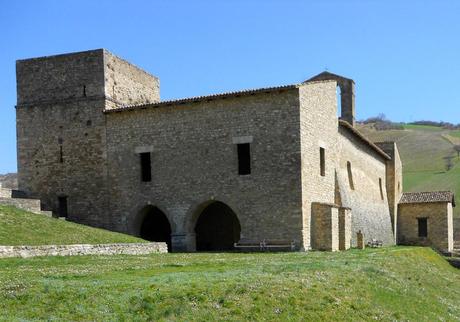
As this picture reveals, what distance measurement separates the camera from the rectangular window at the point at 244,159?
25875mm

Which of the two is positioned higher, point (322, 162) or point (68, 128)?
point (68, 128)

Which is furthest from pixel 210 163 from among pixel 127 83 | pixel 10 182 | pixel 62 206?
pixel 10 182

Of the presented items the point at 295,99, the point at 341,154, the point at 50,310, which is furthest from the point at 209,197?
the point at 50,310

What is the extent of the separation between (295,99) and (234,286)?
1360 centimetres

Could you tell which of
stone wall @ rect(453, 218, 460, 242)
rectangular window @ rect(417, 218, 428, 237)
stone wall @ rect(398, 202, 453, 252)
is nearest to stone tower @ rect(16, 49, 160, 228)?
stone wall @ rect(398, 202, 453, 252)

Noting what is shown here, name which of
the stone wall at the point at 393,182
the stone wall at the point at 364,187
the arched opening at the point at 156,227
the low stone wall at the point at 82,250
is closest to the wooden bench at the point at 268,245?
the low stone wall at the point at 82,250

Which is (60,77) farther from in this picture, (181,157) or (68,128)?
(181,157)

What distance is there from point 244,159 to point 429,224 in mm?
20739

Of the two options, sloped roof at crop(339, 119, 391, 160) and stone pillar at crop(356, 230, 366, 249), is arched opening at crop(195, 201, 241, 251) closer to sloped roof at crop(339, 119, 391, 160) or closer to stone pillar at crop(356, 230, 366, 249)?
stone pillar at crop(356, 230, 366, 249)

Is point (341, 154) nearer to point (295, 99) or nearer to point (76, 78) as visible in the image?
point (295, 99)

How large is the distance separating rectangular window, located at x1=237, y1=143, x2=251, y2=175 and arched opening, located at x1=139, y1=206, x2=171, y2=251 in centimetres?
547

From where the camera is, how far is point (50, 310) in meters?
10.6

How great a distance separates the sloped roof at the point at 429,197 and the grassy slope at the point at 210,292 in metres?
24.3

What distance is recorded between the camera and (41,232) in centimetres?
1989
